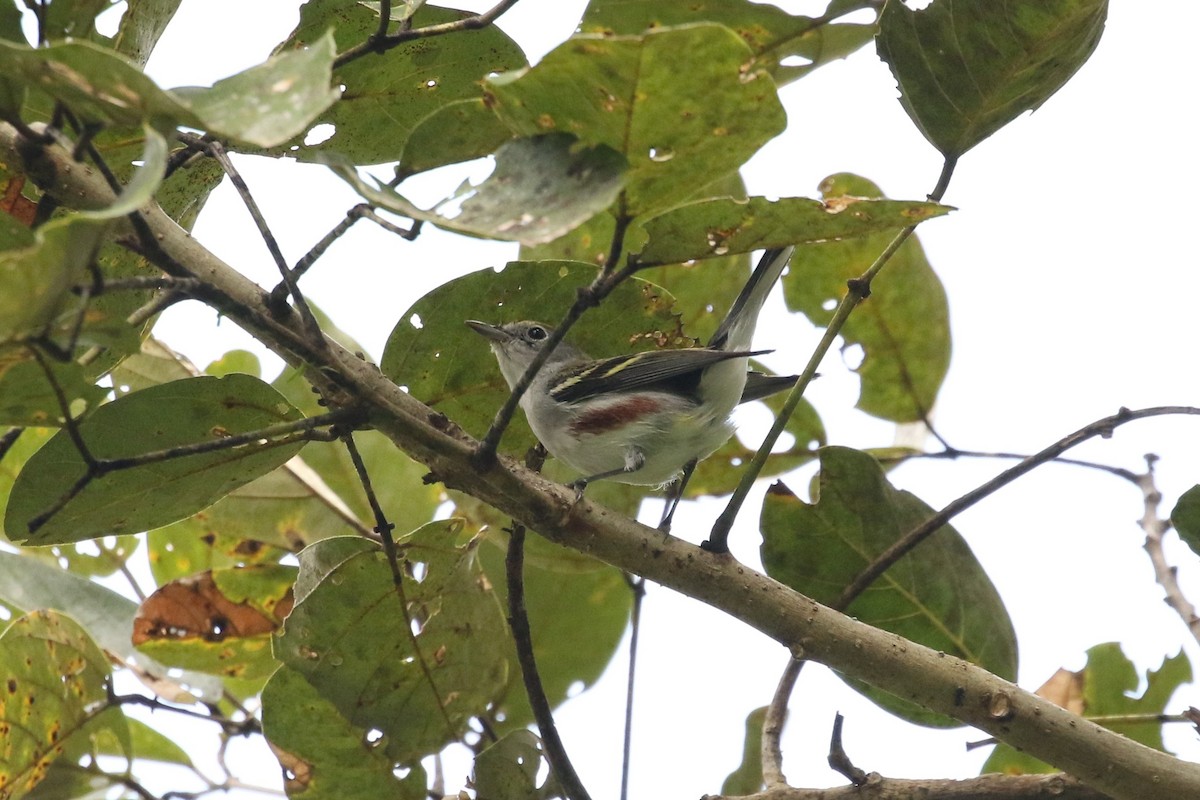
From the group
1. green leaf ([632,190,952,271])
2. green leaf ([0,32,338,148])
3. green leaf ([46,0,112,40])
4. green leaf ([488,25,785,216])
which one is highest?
green leaf ([46,0,112,40])

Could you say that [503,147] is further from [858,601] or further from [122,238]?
[858,601]

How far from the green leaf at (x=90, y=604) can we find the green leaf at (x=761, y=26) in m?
1.99

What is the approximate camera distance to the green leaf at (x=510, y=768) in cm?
281

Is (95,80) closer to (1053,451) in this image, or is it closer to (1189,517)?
(1053,451)

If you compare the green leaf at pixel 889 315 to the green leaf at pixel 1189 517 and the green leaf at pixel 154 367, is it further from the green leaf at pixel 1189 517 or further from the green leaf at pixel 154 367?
the green leaf at pixel 154 367

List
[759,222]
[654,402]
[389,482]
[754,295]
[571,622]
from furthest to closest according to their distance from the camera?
[654,402]
[754,295]
[389,482]
[571,622]
[759,222]

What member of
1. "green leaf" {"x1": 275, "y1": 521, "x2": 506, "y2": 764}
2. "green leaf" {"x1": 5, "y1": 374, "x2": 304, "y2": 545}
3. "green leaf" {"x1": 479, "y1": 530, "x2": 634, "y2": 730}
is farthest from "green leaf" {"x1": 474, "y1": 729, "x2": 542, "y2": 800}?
"green leaf" {"x1": 5, "y1": 374, "x2": 304, "y2": 545}

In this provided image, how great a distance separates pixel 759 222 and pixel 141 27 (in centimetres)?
→ 140

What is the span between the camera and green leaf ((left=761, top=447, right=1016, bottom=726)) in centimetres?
298

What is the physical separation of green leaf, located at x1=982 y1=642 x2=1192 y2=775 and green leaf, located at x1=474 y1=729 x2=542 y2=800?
1247 mm

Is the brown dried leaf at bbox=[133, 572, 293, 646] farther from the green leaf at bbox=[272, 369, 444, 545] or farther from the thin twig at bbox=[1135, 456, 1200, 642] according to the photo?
the thin twig at bbox=[1135, 456, 1200, 642]

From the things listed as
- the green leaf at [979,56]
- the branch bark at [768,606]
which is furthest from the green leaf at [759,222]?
the green leaf at [979,56]

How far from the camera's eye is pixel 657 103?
1.75 meters

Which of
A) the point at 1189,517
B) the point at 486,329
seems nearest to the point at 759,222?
the point at 486,329
